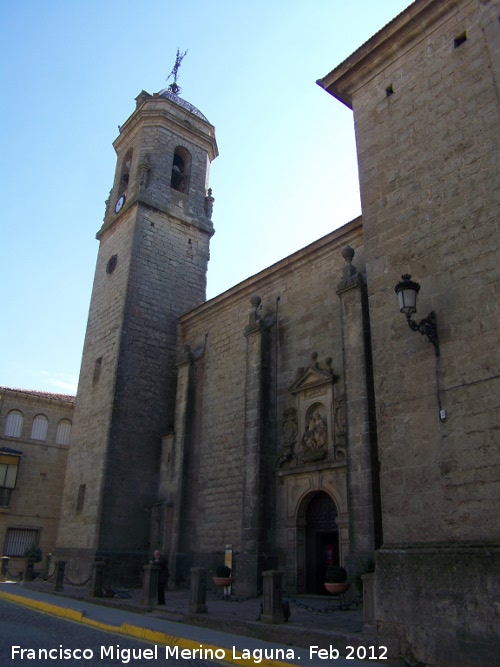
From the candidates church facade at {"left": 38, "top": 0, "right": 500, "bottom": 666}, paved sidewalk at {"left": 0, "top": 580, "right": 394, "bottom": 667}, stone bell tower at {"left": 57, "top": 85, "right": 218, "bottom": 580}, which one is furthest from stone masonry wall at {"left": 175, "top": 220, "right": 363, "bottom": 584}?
paved sidewalk at {"left": 0, "top": 580, "right": 394, "bottom": 667}

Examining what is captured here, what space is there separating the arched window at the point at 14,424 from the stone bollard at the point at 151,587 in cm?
1672

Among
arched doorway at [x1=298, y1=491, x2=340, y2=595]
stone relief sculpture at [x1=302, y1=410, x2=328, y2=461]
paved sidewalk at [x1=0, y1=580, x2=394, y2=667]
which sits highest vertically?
stone relief sculpture at [x1=302, y1=410, x2=328, y2=461]

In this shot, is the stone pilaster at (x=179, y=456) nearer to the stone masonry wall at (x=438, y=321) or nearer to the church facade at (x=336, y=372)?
the church facade at (x=336, y=372)

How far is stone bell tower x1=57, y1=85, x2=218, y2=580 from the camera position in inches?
626

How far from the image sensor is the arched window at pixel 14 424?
2484 cm

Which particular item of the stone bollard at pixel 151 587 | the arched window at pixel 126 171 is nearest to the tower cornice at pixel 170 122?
the arched window at pixel 126 171

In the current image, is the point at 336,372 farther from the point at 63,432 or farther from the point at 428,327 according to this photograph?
the point at 63,432

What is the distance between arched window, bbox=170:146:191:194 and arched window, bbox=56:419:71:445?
42.6ft

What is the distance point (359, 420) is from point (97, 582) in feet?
23.6

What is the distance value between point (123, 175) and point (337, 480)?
16.2 metres

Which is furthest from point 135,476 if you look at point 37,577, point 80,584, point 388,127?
point 388,127

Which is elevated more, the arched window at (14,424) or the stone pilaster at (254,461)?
the arched window at (14,424)

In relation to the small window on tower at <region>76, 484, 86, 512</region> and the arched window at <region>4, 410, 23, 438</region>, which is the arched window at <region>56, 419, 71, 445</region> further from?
the small window on tower at <region>76, 484, 86, 512</region>

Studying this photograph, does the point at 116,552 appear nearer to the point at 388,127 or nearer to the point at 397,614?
the point at 397,614
